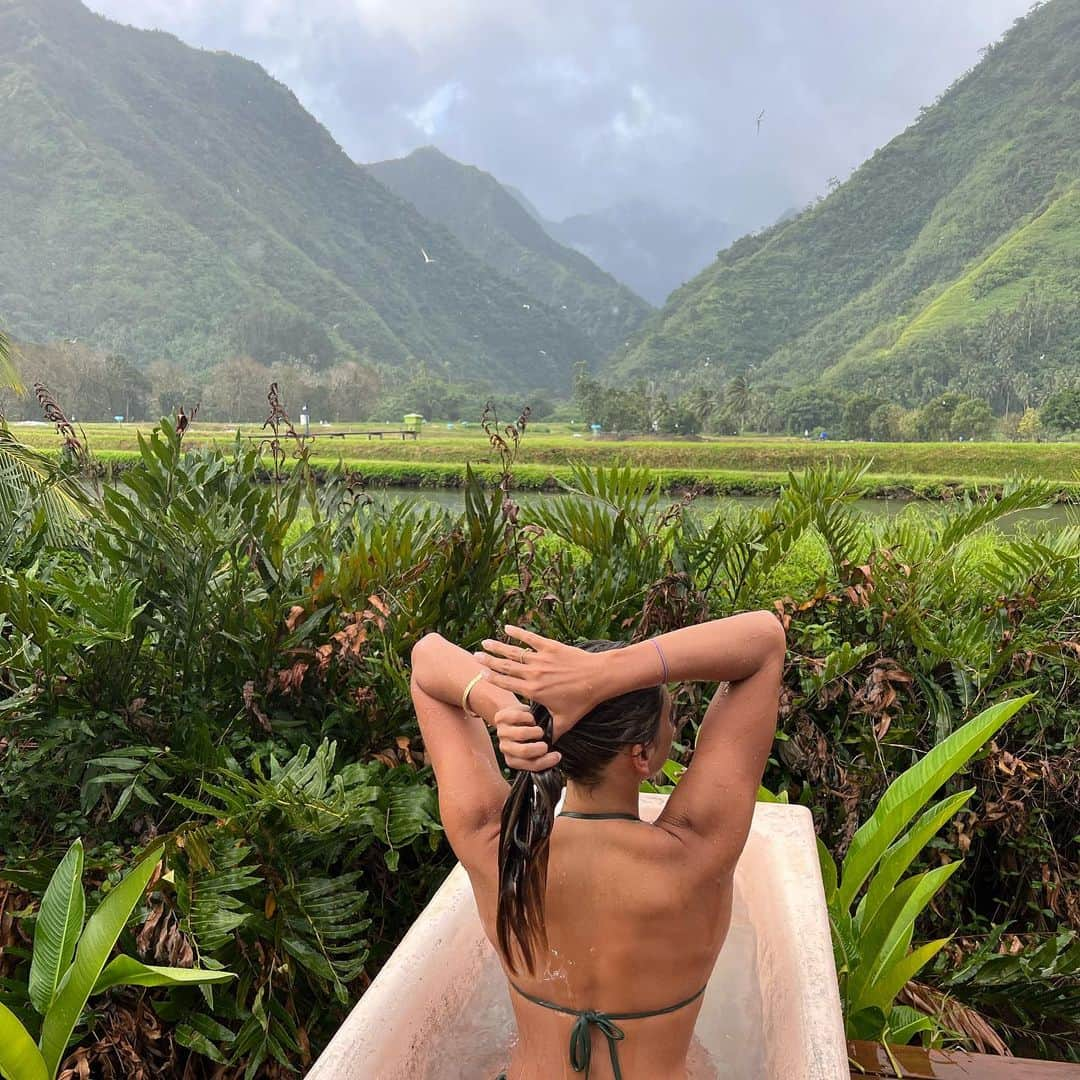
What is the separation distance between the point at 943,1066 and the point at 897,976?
8.8 inches

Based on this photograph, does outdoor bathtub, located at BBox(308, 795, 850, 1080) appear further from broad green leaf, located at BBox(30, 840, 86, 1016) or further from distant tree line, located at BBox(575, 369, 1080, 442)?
distant tree line, located at BBox(575, 369, 1080, 442)

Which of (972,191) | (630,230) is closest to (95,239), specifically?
(972,191)

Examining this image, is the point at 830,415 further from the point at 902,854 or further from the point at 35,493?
the point at 902,854

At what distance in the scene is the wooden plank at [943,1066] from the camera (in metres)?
1.74

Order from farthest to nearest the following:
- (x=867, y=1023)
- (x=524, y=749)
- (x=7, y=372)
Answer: (x=7, y=372) < (x=867, y=1023) < (x=524, y=749)

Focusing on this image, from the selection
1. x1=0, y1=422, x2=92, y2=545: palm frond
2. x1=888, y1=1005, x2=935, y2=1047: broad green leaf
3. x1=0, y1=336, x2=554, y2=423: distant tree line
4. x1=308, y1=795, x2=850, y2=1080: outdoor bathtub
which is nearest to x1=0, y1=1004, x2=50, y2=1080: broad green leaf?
x1=308, y1=795, x2=850, y2=1080: outdoor bathtub

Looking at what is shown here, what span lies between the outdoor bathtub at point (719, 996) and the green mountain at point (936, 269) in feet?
155

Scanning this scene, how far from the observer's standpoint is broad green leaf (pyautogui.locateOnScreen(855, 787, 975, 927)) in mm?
1859

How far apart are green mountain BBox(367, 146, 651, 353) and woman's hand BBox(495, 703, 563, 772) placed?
95665 millimetres

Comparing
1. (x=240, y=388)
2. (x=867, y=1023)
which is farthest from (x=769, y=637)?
(x=240, y=388)

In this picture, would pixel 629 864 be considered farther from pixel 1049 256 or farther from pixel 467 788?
pixel 1049 256

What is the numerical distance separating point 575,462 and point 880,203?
2990 inches

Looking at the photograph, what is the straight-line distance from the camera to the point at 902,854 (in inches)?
73.3

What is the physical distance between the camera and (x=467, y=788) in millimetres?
1234
